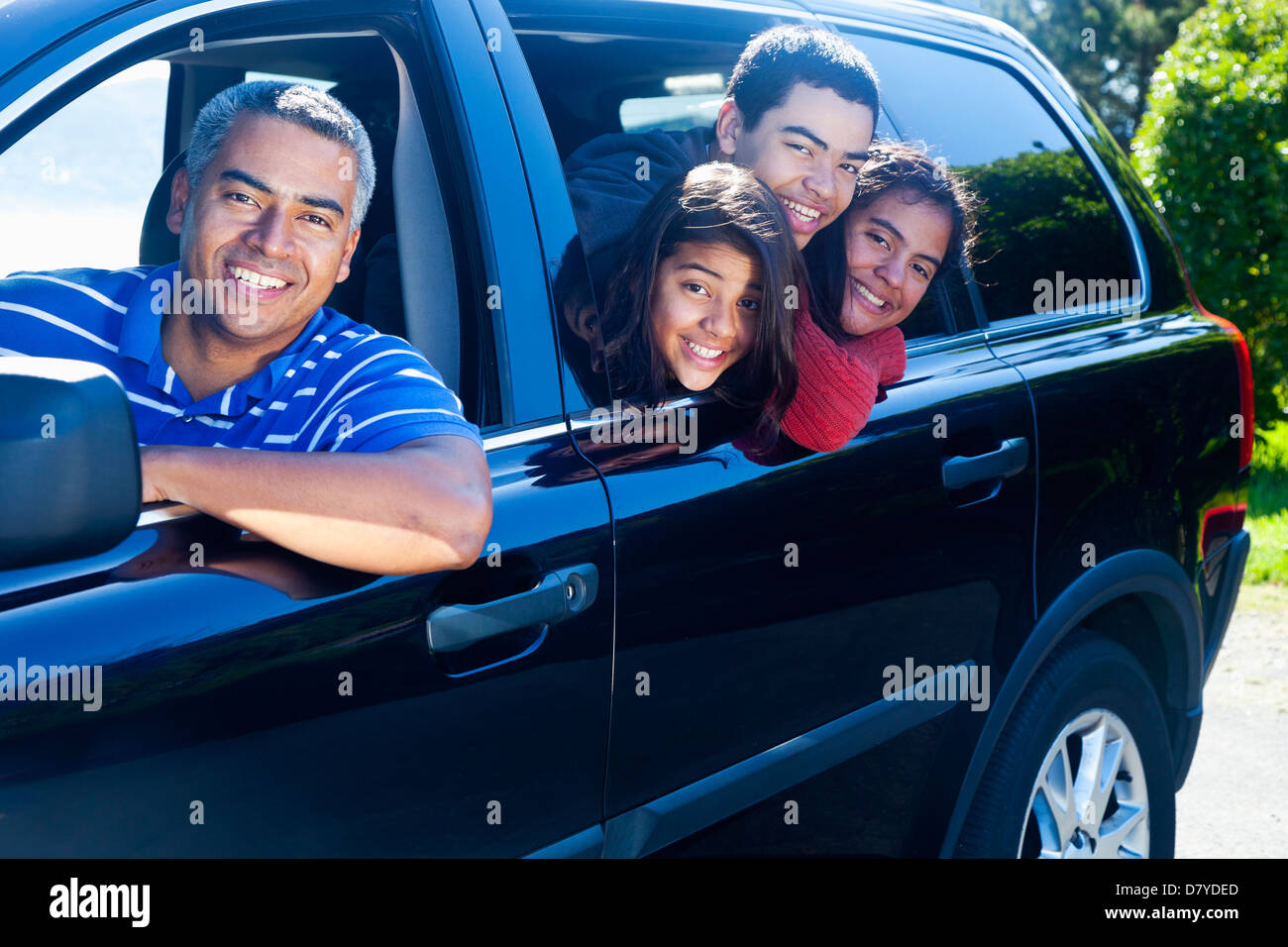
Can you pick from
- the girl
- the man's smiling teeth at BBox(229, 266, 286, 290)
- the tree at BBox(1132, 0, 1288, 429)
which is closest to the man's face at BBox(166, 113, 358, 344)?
the man's smiling teeth at BBox(229, 266, 286, 290)

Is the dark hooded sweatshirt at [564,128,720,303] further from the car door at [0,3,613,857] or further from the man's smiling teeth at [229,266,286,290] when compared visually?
the man's smiling teeth at [229,266,286,290]

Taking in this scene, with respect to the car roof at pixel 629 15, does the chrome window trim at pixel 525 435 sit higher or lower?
lower

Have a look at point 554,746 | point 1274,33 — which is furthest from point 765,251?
point 1274,33

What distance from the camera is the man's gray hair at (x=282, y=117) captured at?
6.12 feet

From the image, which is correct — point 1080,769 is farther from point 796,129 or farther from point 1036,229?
point 796,129

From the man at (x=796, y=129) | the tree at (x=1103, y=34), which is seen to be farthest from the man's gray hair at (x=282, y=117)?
the tree at (x=1103, y=34)

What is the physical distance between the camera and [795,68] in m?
2.53

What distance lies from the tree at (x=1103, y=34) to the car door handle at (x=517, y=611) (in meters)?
22.6

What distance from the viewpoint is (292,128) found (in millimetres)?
1861

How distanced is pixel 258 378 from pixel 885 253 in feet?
4.32

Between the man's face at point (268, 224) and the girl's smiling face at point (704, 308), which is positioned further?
the girl's smiling face at point (704, 308)

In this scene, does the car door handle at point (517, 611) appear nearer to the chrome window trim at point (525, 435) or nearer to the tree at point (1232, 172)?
the chrome window trim at point (525, 435)
